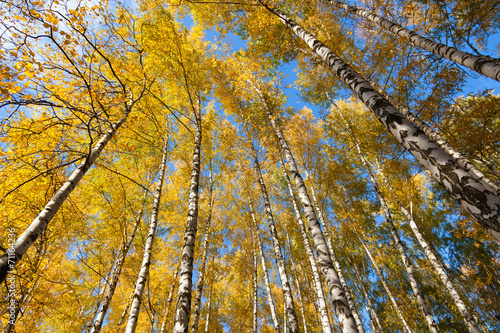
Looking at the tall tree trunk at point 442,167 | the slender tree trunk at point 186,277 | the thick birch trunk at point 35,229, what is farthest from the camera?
the slender tree trunk at point 186,277

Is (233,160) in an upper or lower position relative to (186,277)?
upper

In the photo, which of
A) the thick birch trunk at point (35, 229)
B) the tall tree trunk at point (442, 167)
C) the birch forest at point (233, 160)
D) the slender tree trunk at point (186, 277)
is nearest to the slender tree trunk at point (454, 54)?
the birch forest at point (233, 160)

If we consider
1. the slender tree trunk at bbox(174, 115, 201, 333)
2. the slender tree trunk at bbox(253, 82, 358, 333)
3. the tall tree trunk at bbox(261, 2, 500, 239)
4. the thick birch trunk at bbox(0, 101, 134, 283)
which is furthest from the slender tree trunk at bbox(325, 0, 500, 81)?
the thick birch trunk at bbox(0, 101, 134, 283)

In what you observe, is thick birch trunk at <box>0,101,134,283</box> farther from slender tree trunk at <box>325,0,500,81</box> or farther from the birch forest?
slender tree trunk at <box>325,0,500,81</box>

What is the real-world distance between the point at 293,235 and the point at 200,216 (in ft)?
20.2

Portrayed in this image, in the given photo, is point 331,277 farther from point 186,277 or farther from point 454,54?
point 454,54

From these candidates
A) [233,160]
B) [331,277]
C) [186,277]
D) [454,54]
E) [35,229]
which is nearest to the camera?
[35,229]

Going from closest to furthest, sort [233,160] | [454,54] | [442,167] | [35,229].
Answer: [442,167] → [35,229] → [454,54] → [233,160]

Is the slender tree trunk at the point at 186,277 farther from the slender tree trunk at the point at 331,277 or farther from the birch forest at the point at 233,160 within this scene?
the slender tree trunk at the point at 331,277

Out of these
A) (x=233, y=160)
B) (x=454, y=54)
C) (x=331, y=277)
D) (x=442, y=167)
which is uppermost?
(x=233, y=160)

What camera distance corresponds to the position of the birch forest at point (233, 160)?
2.94m

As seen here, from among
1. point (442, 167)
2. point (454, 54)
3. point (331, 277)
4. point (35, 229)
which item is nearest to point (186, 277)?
point (35, 229)

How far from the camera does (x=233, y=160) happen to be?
32.7ft

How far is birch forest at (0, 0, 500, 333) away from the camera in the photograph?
2.94m
